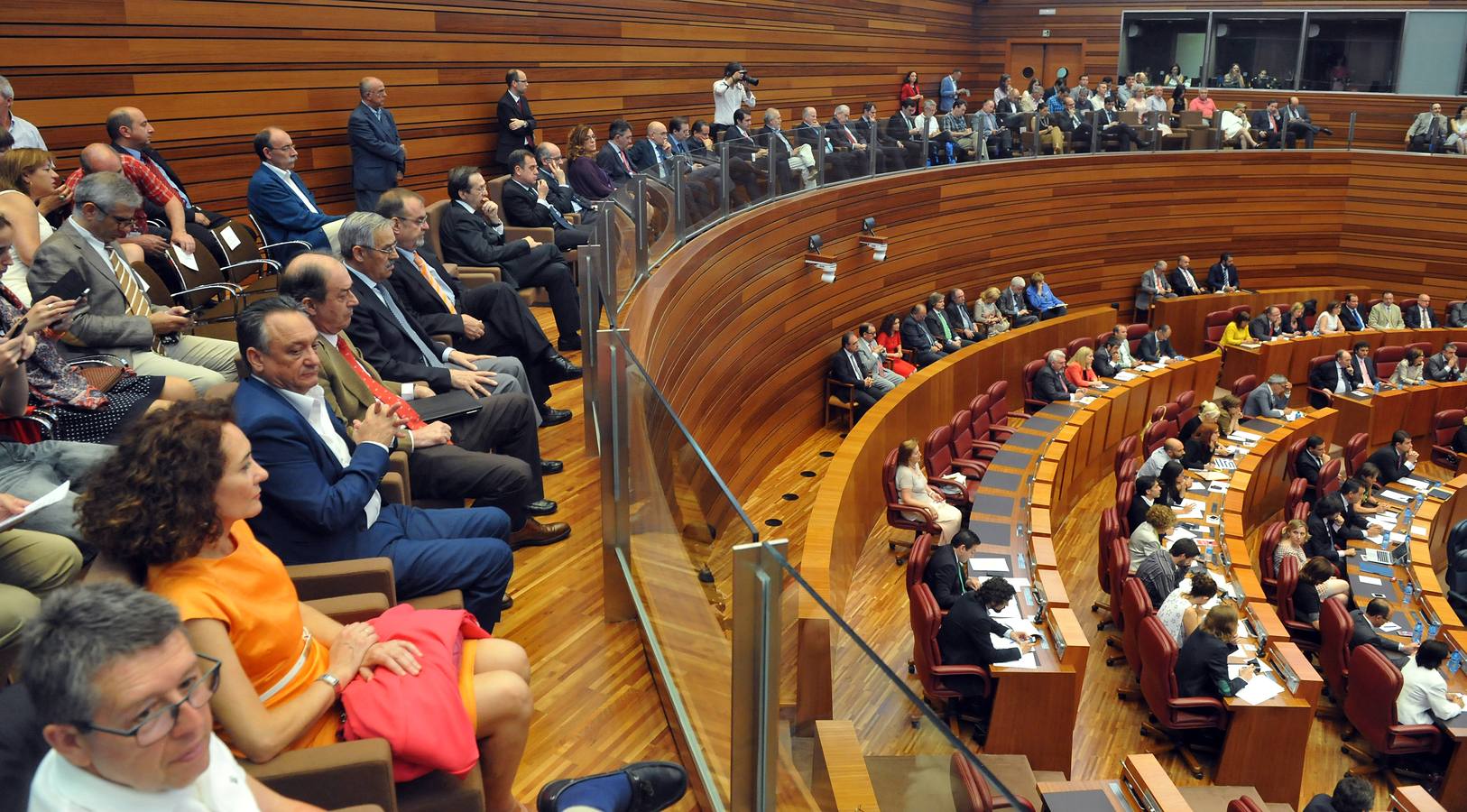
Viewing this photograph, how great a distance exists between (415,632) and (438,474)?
3.48 feet

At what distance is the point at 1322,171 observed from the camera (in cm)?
1312

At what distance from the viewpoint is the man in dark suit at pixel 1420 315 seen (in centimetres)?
1173

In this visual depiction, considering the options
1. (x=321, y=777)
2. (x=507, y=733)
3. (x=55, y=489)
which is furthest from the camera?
(x=55, y=489)

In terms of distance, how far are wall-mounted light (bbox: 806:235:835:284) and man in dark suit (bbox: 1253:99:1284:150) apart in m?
7.36

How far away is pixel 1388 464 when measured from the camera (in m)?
8.62

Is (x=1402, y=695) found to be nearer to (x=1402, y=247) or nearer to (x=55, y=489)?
(x=55, y=489)

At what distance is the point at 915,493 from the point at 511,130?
374 cm

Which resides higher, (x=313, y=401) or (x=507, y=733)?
(x=313, y=401)

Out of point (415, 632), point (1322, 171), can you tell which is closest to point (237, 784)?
point (415, 632)

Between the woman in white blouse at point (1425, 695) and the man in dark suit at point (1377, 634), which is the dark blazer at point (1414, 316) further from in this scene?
the woman in white blouse at point (1425, 695)

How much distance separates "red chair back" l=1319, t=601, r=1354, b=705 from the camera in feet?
19.1

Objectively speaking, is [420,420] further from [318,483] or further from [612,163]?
[612,163]

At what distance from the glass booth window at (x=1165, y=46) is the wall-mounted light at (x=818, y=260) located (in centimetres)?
955

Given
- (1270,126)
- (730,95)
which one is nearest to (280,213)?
(730,95)
